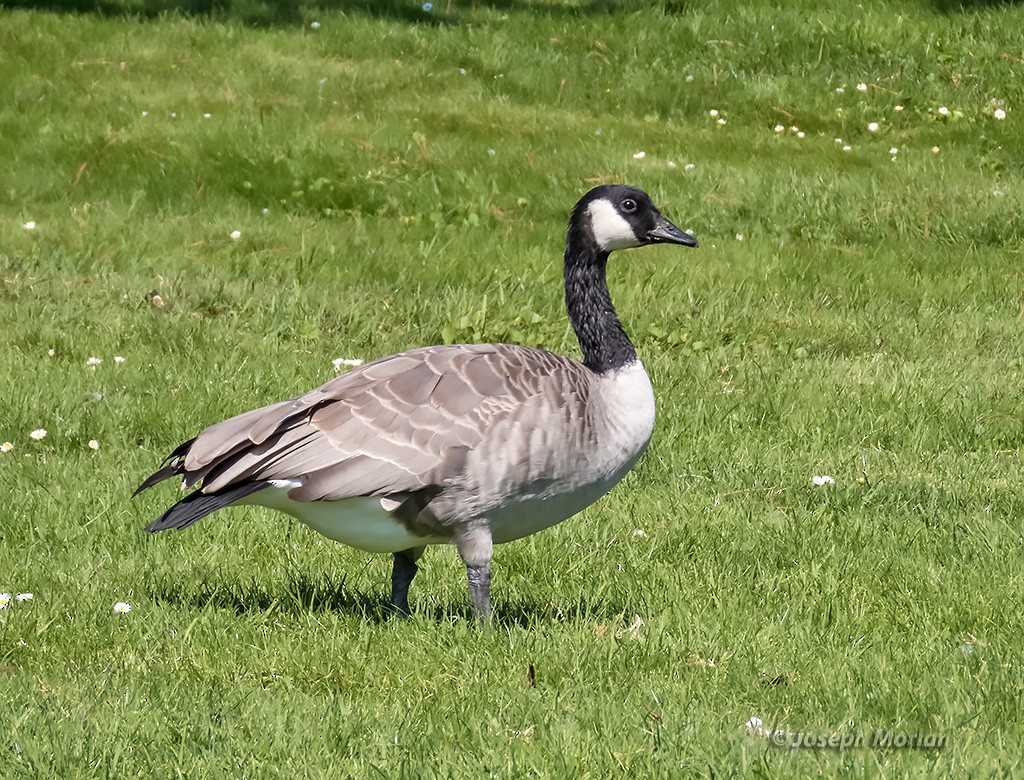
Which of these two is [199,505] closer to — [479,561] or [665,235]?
[479,561]

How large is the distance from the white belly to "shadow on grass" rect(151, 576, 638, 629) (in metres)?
0.32

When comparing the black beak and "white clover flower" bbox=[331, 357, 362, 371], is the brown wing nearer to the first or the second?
the black beak

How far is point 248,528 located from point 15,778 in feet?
8.72

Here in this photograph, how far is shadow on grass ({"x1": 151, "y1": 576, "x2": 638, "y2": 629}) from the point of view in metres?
5.23

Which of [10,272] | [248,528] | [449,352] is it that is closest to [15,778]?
[449,352]

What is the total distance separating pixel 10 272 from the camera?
9.98 meters

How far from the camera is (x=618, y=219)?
18.7ft

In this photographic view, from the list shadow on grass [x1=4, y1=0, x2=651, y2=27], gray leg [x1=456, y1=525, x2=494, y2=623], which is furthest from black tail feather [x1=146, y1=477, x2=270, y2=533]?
shadow on grass [x1=4, y1=0, x2=651, y2=27]

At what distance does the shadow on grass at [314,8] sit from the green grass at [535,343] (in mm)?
78

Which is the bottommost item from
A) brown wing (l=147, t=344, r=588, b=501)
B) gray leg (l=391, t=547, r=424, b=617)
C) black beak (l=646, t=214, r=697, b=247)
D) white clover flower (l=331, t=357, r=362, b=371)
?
white clover flower (l=331, t=357, r=362, b=371)

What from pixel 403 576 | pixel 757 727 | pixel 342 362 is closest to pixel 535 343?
pixel 342 362

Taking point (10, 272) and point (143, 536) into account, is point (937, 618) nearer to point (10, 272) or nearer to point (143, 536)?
point (143, 536)

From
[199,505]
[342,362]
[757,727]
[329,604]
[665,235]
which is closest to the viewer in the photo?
[757,727]

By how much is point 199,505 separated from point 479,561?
1.01 meters
